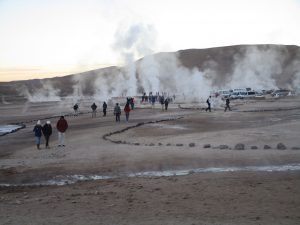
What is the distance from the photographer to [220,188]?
9961 millimetres

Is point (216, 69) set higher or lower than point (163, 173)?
higher

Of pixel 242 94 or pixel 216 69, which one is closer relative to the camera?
pixel 242 94

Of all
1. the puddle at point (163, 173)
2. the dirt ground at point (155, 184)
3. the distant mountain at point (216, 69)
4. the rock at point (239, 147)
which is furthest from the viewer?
the distant mountain at point (216, 69)

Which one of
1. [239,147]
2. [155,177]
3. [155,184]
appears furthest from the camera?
[239,147]

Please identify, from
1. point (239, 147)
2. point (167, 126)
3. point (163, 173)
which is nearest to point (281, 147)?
point (239, 147)

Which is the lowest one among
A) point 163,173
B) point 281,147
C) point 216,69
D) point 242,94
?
point 163,173

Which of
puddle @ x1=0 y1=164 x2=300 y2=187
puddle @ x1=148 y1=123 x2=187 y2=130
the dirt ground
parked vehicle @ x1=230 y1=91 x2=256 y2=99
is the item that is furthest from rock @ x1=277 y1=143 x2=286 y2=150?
parked vehicle @ x1=230 y1=91 x2=256 y2=99

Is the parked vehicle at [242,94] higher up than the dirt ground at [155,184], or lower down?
higher up

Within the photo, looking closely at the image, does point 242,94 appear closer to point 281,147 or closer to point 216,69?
point 281,147

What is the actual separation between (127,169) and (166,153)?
2.25 m

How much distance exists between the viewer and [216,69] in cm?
13800

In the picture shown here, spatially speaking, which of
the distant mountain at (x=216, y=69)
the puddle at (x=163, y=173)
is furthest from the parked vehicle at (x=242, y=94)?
the puddle at (x=163, y=173)

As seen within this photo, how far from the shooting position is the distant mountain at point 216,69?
115438 mm

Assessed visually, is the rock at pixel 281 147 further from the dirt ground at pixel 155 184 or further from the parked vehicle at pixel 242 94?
the parked vehicle at pixel 242 94
